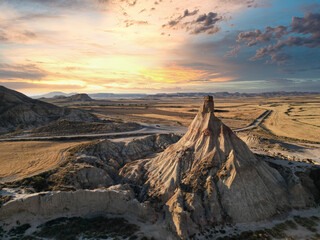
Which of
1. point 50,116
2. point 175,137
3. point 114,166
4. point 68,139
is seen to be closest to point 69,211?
point 114,166

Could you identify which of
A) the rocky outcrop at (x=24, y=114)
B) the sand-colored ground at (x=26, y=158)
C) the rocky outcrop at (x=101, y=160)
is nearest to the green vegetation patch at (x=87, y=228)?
the rocky outcrop at (x=101, y=160)

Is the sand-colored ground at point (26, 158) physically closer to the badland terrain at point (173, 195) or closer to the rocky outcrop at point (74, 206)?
the badland terrain at point (173, 195)

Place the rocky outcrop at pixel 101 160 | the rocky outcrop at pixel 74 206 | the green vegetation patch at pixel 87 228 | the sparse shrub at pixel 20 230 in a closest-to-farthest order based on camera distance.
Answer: the green vegetation patch at pixel 87 228, the sparse shrub at pixel 20 230, the rocky outcrop at pixel 74 206, the rocky outcrop at pixel 101 160

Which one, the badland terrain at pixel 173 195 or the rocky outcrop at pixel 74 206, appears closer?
the rocky outcrop at pixel 74 206

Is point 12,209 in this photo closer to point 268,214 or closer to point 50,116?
point 268,214

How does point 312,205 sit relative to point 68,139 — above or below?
below

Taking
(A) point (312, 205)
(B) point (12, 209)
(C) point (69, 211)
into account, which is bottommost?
(A) point (312, 205)
